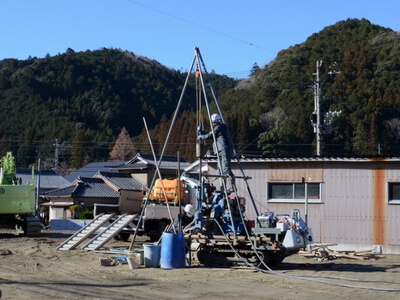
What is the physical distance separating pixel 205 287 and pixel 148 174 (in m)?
39.1

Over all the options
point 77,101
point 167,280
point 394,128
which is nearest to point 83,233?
point 167,280

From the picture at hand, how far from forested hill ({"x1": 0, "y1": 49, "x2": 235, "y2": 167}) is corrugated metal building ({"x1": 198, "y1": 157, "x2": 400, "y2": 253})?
73.4 metres

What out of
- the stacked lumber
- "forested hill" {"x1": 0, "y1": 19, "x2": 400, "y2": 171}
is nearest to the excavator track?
the stacked lumber

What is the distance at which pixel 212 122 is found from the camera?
52.1 feet

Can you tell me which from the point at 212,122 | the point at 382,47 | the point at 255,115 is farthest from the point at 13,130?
the point at 212,122

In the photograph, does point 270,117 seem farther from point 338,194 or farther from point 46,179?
point 338,194

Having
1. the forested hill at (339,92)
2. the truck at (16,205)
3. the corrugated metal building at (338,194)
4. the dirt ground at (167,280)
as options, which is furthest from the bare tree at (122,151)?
the dirt ground at (167,280)

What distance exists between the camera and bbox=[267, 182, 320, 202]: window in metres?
20.6

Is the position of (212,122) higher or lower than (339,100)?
lower

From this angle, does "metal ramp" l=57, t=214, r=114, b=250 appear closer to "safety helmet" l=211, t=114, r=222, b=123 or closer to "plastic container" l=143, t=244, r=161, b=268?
"plastic container" l=143, t=244, r=161, b=268

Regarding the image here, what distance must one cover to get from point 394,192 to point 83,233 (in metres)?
10.0

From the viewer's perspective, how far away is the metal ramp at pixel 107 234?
1778cm

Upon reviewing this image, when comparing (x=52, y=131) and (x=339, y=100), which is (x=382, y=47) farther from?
(x=52, y=131)

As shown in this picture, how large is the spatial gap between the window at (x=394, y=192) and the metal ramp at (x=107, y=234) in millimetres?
8308
